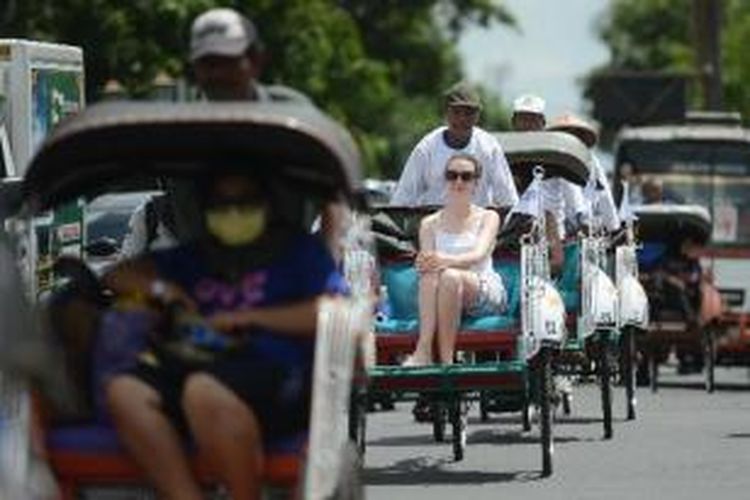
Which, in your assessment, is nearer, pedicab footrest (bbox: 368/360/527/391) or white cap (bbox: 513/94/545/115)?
pedicab footrest (bbox: 368/360/527/391)

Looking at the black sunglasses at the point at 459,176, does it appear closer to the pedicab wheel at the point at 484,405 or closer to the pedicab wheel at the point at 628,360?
the pedicab wheel at the point at 484,405

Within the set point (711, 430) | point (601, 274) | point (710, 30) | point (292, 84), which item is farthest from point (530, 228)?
point (710, 30)

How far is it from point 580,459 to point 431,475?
134 cm

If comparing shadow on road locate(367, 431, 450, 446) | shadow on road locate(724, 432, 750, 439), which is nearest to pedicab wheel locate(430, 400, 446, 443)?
shadow on road locate(367, 431, 450, 446)

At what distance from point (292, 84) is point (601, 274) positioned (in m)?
31.2

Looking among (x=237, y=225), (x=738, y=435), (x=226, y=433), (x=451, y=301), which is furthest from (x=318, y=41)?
(x=226, y=433)

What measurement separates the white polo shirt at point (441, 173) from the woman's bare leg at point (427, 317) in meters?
1.01

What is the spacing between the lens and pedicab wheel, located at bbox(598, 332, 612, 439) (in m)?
20.4

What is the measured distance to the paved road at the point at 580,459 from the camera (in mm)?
16594

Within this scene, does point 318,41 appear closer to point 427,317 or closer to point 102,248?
point 102,248

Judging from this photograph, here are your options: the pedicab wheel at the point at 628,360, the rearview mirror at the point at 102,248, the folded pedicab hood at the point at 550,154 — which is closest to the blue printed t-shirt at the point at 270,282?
the rearview mirror at the point at 102,248

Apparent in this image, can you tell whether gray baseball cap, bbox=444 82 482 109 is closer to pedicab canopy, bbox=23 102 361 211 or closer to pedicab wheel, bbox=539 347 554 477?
pedicab wheel, bbox=539 347 554 477

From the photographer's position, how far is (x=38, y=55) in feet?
82.6

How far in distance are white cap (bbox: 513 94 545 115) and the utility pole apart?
43.5 m
